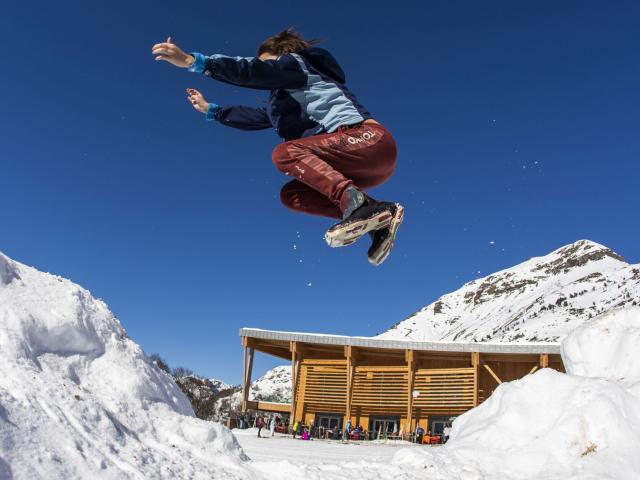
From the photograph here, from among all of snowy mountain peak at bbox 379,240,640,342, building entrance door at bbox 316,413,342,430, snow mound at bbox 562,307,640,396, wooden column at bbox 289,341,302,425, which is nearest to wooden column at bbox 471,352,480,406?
building entrance door at bbox 316,413,342,430

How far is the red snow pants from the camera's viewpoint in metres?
3.08

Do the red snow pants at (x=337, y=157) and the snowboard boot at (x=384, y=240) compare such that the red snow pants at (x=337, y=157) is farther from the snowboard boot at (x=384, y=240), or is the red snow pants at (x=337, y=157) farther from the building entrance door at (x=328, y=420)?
the building entrance door at (x=328, y=420)

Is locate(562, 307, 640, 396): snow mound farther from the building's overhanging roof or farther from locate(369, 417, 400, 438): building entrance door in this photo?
locate(369, 417, 400, 438): building entrance door

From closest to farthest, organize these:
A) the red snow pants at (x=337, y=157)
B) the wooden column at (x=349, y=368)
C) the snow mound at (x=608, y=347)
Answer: the red snow pants at (x=337, y=157), the snow mound at (x=608, y=347), the wooden column at (x=349, y=368)

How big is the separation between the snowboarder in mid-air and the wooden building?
2074cm

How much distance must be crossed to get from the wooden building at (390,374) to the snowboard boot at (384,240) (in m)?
Result: 20.6

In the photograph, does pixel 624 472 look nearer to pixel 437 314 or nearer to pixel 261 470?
pixel 261 470

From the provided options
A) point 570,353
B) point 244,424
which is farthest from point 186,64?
point 244,424

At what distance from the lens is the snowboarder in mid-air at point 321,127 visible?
2896mm

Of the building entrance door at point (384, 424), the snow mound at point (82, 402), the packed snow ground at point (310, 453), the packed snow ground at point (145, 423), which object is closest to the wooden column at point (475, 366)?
the building entrance door at point (384, 424)

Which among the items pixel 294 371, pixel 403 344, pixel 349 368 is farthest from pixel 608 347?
pixel 294 371

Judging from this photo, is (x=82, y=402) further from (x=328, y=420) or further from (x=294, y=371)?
(x=328, y=420)

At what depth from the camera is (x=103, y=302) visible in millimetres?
3342

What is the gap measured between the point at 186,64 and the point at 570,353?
5782mm
